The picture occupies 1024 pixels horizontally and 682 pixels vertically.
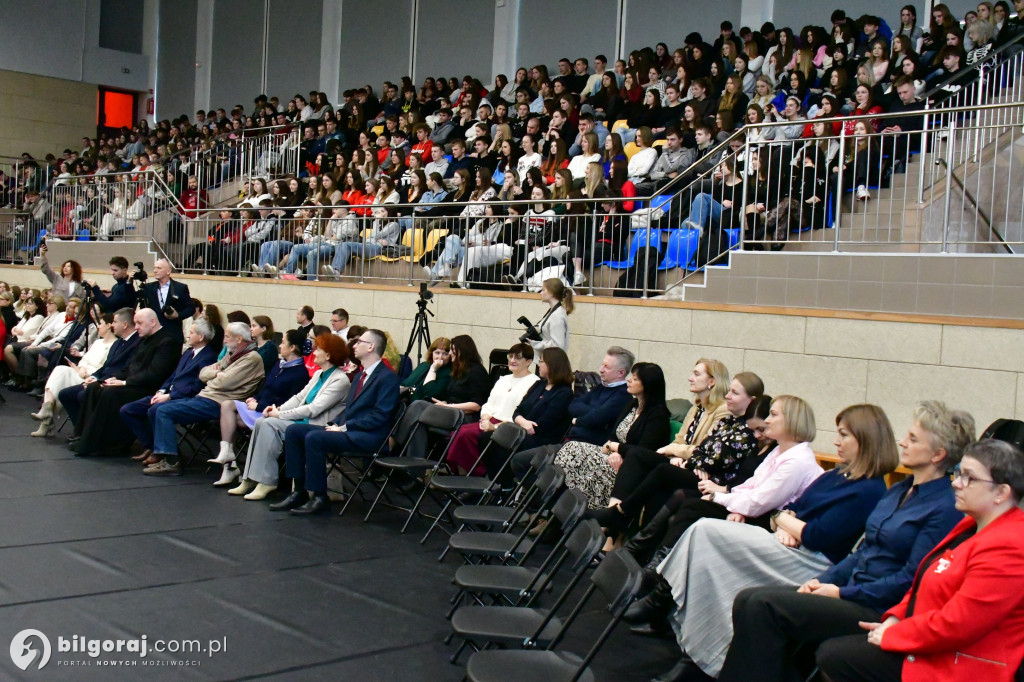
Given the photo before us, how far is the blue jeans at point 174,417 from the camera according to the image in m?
7.73

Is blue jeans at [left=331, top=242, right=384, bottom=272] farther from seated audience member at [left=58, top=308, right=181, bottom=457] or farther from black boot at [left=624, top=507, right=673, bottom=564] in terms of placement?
black boot at [left=624, top=507, right=673, bottom=564]

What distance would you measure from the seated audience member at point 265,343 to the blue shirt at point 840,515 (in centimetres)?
525

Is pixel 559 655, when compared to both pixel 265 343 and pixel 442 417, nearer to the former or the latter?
pixel 442 417

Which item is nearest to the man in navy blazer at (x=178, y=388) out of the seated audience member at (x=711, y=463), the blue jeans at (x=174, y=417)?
the blue jeans at (x=174, y=417)

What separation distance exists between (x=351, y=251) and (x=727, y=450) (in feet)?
22.6

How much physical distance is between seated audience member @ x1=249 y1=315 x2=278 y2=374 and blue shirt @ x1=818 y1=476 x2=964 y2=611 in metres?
5.63

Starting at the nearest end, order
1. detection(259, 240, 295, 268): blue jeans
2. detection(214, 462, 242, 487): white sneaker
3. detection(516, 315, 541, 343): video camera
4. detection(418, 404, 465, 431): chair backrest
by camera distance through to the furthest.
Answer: detection(418, 404, 465, 431): chair backrest, detection(214, 462, 242, 487): white sneaker, detection(516, 315, 541, 343): video camera, detection(259, 240, 295, 268): blue jeans

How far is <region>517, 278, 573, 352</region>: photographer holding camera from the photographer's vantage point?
804cm

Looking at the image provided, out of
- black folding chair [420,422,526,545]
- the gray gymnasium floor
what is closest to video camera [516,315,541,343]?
black folding chair [420,422,526,545]

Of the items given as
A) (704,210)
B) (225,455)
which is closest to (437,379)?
(225,455)

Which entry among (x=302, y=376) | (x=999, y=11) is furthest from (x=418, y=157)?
(x=999, y=11)

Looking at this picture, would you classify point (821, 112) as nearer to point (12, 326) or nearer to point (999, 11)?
point (999, 11)

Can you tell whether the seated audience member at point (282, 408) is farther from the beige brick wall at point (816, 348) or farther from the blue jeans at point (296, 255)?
the blue jeans at point (296, 255)

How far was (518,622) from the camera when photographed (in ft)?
12.1
